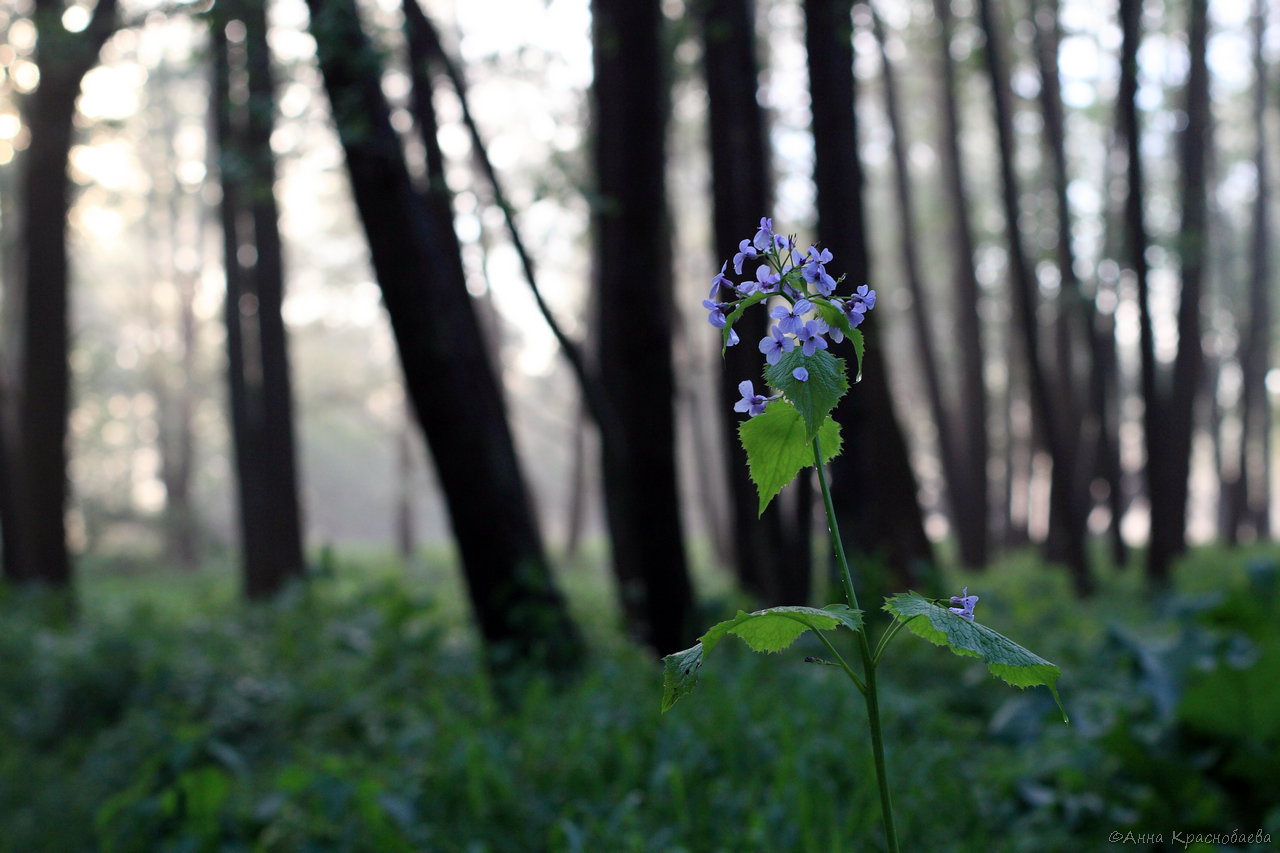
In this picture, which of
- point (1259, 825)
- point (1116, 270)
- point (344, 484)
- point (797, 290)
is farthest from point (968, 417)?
point (344, 484)

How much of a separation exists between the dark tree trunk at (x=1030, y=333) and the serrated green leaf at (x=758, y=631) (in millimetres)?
8932

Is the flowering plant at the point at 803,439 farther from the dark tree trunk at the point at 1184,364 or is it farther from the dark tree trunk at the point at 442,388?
the dark tree trunk at the point at 1184,364

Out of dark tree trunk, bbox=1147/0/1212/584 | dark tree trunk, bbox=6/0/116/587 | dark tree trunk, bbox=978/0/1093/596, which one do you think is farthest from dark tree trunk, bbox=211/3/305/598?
dark tree trunk, bbox=1147/0/1212/584

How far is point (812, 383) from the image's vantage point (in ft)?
4.56

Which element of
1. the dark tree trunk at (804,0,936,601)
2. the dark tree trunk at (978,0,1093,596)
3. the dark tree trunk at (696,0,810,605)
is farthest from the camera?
the dark tree trunk at (978,0,1093,596)

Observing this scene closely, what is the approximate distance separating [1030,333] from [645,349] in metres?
5.96

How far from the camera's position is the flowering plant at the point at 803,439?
4.58 ft

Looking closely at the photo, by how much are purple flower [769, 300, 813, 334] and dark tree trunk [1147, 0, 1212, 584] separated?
954 cm

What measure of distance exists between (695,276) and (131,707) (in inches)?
650

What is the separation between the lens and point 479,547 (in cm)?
535

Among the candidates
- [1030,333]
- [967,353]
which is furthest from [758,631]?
[967,353]

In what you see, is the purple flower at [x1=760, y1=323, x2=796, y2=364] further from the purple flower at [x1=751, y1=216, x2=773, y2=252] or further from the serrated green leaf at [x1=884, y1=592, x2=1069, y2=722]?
A: the serrated green leaf at [x1=884, y1=592, x2=1069, y2=722]

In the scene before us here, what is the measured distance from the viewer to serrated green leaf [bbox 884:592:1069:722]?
4.62 feet

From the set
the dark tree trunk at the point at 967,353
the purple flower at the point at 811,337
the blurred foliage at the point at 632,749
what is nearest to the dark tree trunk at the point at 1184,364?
the dark tree trunk at the point at 967,353
